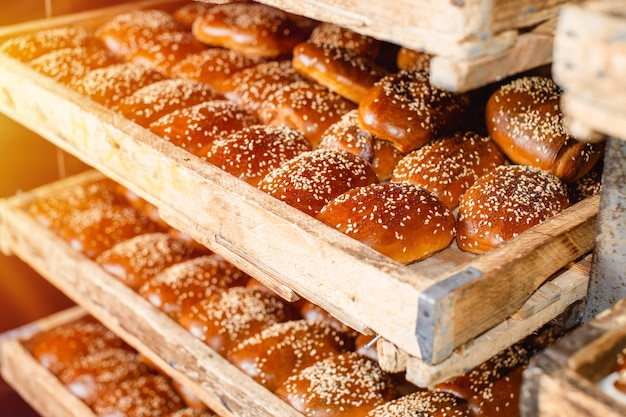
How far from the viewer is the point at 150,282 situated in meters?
2.28

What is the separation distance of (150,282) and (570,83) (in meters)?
1.60

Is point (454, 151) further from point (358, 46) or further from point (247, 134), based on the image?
point (358, 46)

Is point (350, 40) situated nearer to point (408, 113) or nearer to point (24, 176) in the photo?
point (408, 113)

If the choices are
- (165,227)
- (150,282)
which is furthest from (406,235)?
(165,227)

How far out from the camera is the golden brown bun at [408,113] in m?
1.82

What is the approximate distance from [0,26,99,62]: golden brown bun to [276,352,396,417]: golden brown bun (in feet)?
4.52

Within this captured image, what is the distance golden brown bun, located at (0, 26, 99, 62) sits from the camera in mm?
2420

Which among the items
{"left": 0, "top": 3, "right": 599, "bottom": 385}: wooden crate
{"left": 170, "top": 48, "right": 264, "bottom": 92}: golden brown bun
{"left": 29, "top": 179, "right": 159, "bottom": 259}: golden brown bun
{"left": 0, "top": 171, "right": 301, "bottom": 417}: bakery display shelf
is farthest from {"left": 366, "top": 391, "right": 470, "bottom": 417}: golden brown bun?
{"left": 29, "top": 179, "right": 159, "bottom": 259}: golden brown bun

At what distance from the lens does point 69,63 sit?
2350 millimetres

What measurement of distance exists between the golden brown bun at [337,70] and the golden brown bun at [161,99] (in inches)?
12.1

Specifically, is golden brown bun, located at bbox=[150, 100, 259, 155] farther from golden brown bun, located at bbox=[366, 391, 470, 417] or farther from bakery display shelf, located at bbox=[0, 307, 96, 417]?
bakery display shelf, located at bbox=[0, 307, 96, 417]

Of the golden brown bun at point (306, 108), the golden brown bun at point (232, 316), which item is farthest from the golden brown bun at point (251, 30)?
the golden brown bun at point (232, 316)

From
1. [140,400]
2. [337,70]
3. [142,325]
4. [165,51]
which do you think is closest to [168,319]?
[142,325]

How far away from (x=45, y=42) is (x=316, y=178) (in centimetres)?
131
